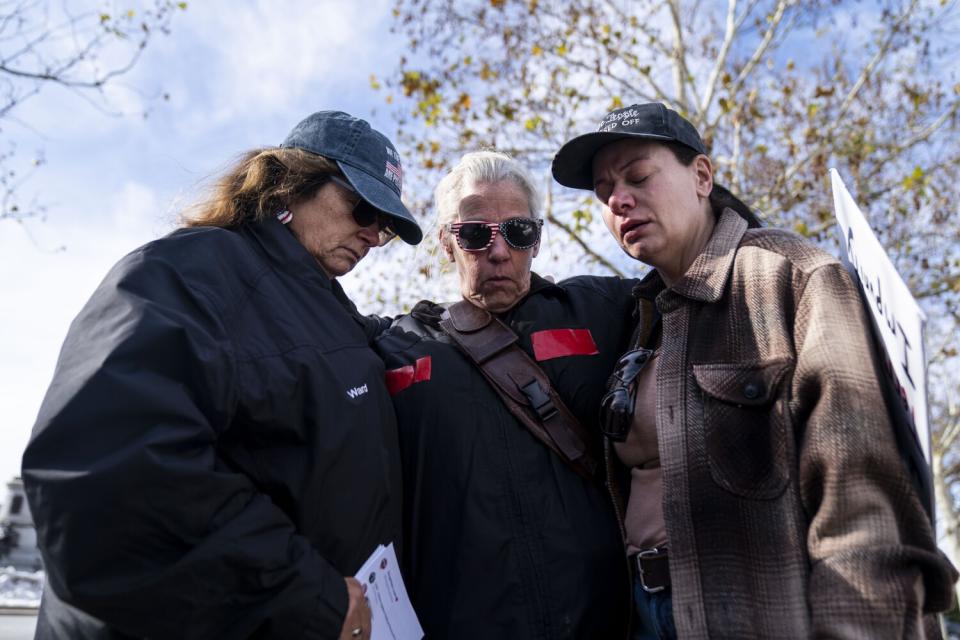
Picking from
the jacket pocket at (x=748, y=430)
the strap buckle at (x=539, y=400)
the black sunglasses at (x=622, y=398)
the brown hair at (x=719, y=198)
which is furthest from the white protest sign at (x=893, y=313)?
the strap buckle at (x=539, y=400)

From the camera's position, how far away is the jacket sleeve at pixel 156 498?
1.46m

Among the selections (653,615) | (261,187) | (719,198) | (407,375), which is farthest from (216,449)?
(719,198)

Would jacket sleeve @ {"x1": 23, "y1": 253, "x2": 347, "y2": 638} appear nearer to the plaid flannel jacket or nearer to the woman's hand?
the woman's hand

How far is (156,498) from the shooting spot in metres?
1.50

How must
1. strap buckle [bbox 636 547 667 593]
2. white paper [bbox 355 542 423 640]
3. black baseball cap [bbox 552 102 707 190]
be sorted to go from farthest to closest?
black baseball cap [bbox 552 102 707 190] → strap buckle [bbox 636 547 667 593] → white paper [bbox 355 542 423 640]

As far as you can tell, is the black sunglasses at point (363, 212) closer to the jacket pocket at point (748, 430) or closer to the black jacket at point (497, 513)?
the black jacket at point (497, 513)

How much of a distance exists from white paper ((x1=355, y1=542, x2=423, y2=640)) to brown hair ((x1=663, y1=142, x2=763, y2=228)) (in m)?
1.53

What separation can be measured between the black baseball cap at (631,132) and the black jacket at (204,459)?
1030mm

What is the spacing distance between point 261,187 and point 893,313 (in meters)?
1.85

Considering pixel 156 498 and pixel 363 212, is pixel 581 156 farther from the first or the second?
pixel 156 498

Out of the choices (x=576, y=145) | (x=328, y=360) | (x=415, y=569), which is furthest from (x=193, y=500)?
(x=576, y=145)

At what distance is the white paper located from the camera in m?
1.90

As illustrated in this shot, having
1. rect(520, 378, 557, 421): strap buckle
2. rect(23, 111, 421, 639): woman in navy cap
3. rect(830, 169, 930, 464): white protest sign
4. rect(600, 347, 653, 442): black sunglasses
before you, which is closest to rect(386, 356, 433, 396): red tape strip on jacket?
rect(23, 111, 421, 639): woman in navy cap

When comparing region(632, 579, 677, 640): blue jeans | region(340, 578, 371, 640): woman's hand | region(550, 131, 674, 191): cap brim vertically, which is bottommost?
region(632, 579, 677, 640): blue jeans
